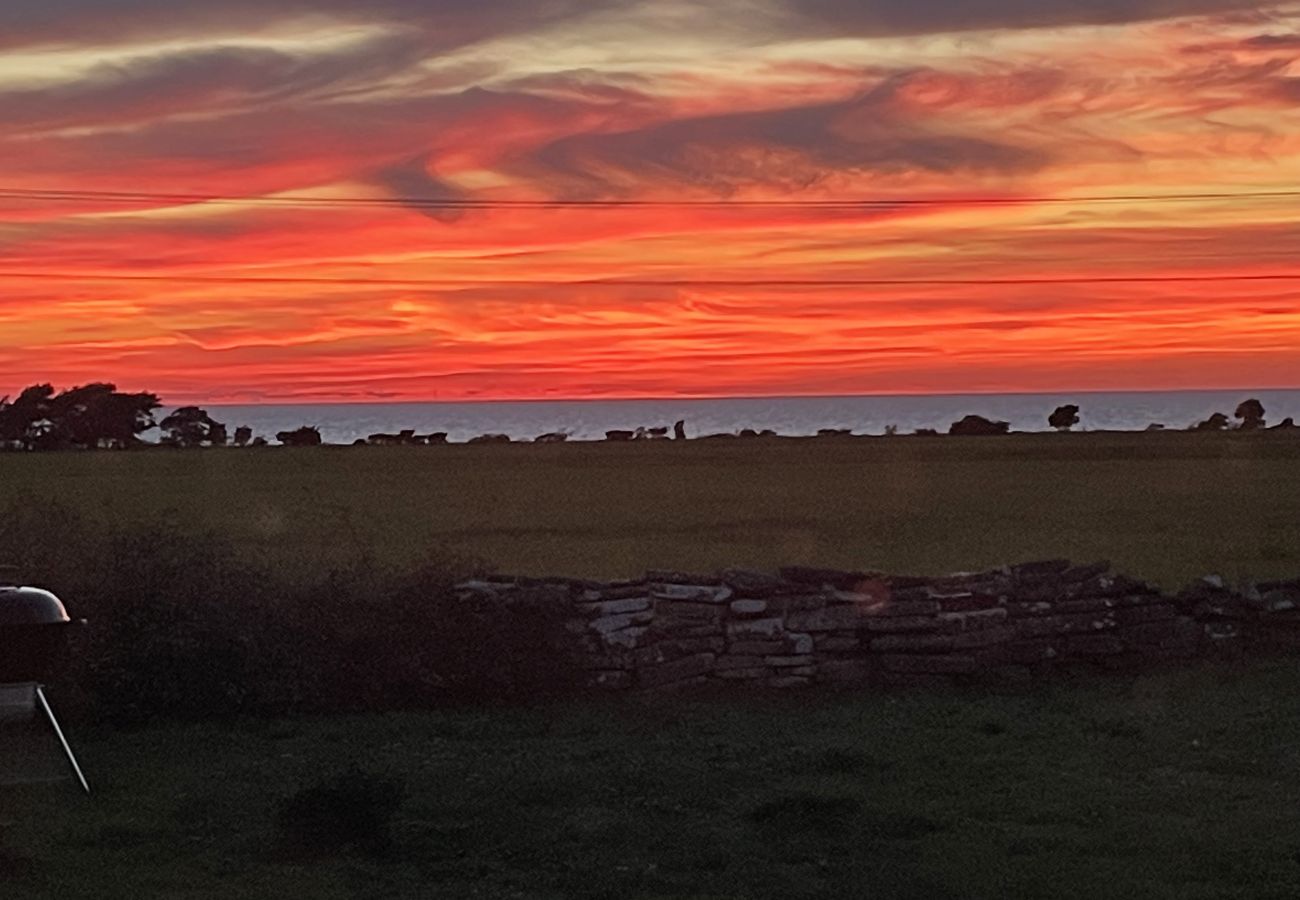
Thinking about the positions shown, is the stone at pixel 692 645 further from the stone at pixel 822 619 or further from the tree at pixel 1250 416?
the tree at pixel 1250 416

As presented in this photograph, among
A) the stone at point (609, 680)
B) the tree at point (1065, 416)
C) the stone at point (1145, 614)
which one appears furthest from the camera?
the tree at point (1065, 416)

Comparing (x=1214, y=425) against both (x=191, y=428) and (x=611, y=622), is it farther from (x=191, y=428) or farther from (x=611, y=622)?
(x=611, y=622)

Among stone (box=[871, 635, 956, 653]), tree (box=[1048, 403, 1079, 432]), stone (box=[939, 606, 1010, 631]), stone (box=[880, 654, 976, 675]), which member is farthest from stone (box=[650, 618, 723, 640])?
tree (box=[1048, 403, 1079, 432])

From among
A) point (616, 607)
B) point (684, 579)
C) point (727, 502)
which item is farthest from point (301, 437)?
point (616, 607)

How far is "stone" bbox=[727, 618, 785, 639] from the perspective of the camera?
15477 millimetres

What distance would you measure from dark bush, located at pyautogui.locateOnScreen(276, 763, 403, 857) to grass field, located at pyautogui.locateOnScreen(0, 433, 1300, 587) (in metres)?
7.02

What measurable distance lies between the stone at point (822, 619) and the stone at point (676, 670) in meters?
0.80

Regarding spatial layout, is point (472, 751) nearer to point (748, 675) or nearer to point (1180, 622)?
point (748, 675)

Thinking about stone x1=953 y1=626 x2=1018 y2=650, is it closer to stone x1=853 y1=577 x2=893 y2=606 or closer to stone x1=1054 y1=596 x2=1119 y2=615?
stone x1=1054 y1=596 x2=1119 y2=615

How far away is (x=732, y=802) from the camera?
37.7ft

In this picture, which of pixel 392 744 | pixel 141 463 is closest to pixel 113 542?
pixel 392 744

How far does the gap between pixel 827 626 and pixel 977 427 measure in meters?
111

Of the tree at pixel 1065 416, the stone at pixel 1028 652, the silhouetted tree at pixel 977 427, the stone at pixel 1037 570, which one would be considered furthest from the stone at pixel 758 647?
the tree at pixel 1065 416

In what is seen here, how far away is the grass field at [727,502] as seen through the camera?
3147 cm
